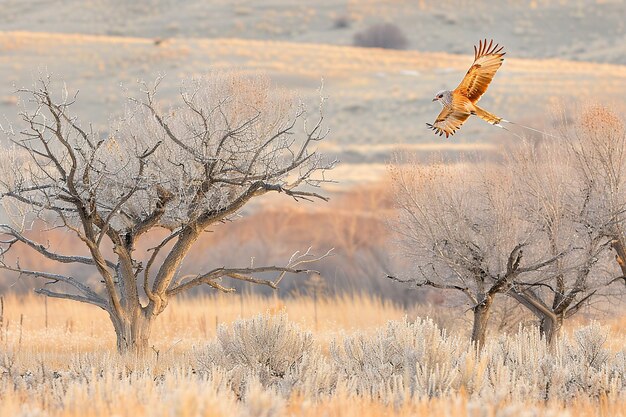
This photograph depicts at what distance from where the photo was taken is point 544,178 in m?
18.8

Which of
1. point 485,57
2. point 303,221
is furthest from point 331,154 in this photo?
point 485,57

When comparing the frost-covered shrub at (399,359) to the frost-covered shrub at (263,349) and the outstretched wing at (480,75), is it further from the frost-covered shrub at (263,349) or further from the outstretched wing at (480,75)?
the outstretched wing at (480,75)

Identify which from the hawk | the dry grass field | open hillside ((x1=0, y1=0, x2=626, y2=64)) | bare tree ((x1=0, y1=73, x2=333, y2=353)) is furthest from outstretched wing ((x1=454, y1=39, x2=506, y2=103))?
open hillside ((x1=0, y1=0, x2=626, y2=64))

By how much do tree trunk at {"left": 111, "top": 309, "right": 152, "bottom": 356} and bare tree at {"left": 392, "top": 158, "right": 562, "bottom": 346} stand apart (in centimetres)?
406

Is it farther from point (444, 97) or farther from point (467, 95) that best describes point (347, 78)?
point (444, 97)

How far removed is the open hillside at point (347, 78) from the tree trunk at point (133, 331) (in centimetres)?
3160

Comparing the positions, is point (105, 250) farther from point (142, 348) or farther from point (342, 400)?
point (342, 400)

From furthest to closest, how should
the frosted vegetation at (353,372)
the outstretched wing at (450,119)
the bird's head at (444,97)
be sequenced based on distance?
the bird's head at (444,97) < the outstretched wing at (450,119) < the frosted vegetation at (353,372)

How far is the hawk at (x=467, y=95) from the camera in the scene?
1403 centimetres

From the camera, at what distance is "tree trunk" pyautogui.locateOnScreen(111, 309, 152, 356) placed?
1678 cm

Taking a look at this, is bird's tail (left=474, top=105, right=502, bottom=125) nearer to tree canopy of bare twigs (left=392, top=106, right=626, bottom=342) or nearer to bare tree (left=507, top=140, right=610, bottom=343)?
tree canopy of bare twigs (left=392, top=106, right=626, bottom=342)

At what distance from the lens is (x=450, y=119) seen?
46.1 ft

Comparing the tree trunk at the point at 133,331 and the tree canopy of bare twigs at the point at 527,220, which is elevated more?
the tree canopy of bare twigs at the point at 527,220

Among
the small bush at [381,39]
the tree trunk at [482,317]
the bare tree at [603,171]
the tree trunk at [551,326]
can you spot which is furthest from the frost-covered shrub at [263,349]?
the small bush at [381,39]
